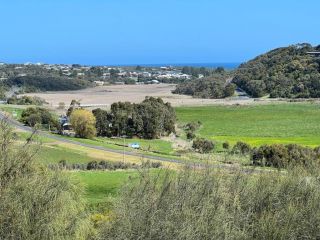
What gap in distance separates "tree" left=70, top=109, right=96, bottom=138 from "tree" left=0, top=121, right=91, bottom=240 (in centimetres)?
5054

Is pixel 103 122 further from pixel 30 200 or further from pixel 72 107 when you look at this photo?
pixel 30 200

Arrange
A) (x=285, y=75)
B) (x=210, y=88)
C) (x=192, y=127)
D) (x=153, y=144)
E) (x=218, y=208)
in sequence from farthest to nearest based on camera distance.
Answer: (x=210, y=88)
(x=285, y=75)
(x=192, y=127)
(x=153, y=144)
(x=218, y=208)

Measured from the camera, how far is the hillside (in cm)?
13450

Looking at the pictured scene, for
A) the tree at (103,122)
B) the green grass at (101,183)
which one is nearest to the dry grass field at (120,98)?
the tree at (103,122)

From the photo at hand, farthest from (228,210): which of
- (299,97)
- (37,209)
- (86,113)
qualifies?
(299,97)

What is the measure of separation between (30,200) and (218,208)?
16.0ft

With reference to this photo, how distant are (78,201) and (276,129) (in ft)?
212

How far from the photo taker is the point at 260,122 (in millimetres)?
92875

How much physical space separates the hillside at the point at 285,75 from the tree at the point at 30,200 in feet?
391

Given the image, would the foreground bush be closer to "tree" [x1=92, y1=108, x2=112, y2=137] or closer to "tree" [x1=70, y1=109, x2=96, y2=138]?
"tree" [x1=70, y1=109, x2=96, y2=138]

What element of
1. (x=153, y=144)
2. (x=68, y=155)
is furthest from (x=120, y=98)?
(x=68, y=155)

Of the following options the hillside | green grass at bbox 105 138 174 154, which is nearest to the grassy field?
green grass at bbox 105 138 174 154

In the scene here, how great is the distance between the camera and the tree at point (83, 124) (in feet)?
228

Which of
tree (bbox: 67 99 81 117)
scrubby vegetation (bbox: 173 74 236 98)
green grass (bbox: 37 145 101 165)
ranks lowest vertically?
green grass (bbox: 37 145 101 165)
